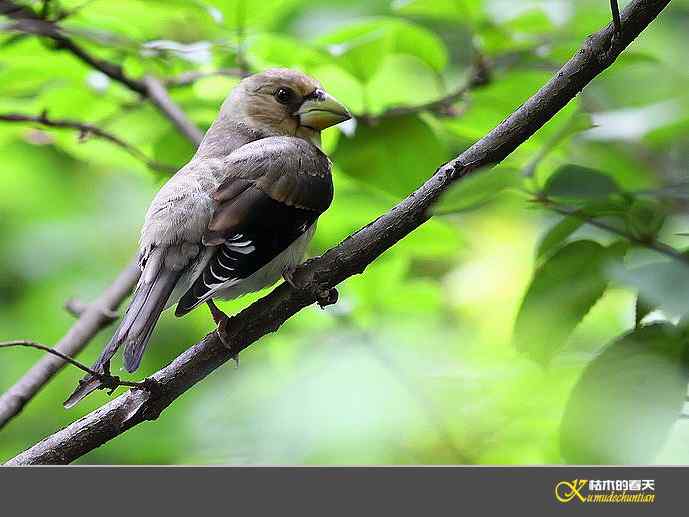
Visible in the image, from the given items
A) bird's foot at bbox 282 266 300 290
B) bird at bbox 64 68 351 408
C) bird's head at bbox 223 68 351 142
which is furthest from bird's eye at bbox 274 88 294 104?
bird's foot at bbox 282 266 300 290

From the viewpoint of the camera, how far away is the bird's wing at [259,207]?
5.36 ft

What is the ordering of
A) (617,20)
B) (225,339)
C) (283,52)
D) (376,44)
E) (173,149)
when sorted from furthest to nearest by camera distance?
(173,149) < (283,52) < (376,44) < (225,339) < (617,20)

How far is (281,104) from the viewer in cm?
217

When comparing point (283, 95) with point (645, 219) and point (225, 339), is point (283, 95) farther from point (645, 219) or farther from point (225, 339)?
point (645, 219)

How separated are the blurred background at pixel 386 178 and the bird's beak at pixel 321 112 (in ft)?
0.16

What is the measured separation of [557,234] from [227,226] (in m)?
0.65

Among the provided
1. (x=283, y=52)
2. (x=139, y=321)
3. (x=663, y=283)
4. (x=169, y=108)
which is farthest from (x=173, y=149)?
(x=663, y=283)

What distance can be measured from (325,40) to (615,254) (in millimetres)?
840

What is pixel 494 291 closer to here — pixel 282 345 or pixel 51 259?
pixel 282 345

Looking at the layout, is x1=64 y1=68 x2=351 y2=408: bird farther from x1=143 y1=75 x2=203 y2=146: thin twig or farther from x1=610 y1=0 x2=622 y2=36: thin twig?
x1=610 y1=0 x2=622 y2=36: thin twig

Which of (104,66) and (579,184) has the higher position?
(104,66)

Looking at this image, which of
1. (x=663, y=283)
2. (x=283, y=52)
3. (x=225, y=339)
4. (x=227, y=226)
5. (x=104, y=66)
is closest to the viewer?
(x=663, y=283)

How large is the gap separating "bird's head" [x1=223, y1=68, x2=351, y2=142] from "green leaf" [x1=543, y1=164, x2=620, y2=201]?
2.58 feet
